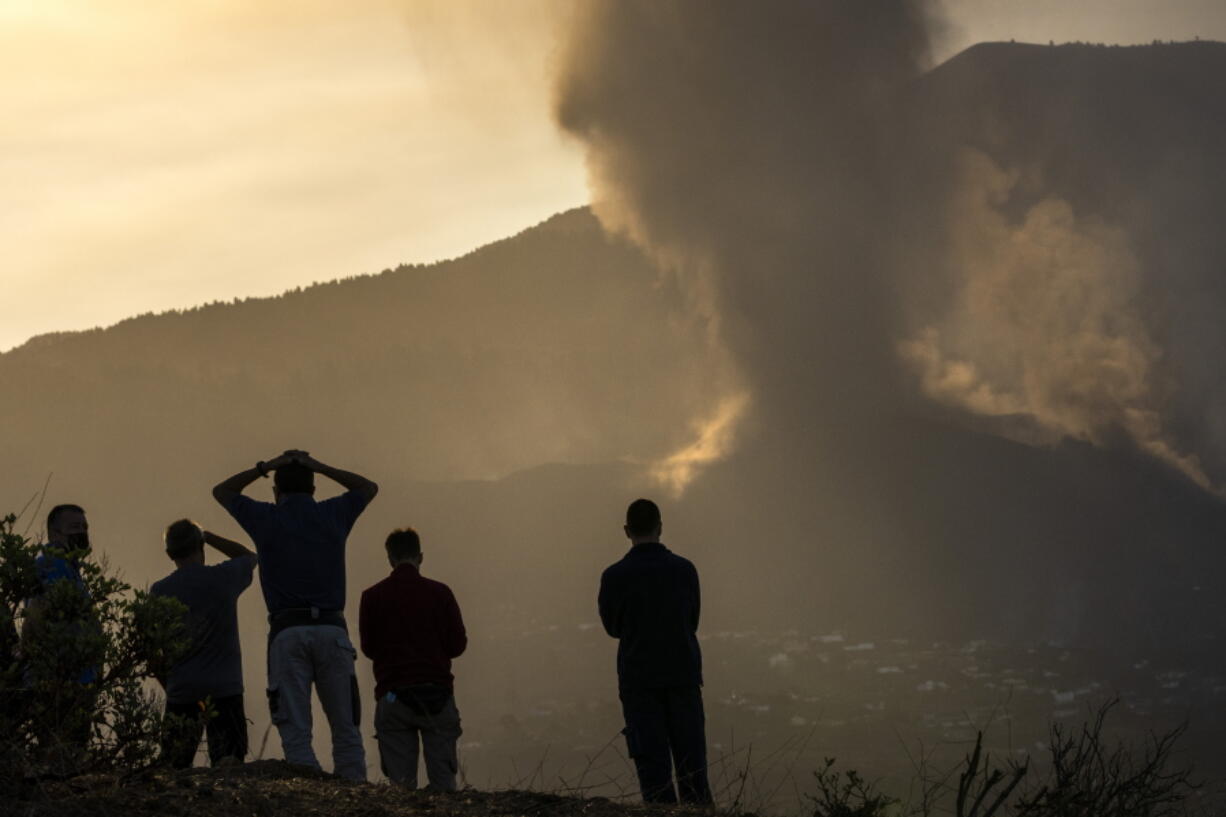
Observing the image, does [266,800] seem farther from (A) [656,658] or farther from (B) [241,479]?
(A) [656,658]

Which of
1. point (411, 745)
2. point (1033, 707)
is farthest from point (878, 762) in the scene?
point (411, 745)

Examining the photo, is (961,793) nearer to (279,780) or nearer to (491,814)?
(491,814)

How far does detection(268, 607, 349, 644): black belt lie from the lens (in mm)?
9164

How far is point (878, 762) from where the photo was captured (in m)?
162

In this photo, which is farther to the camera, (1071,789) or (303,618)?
(303,618)

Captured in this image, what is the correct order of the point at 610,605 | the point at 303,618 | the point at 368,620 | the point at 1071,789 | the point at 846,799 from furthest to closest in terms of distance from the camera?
the point at 368,620 → the point at 610,605 → the point at 303,618 → the point at 846,799 → the point at 1071,789

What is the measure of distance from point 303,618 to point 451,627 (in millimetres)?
1008

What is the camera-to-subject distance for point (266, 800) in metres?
6.73

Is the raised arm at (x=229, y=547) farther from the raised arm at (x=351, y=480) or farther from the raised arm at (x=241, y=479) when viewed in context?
the raised arm at (x=351, y=480)

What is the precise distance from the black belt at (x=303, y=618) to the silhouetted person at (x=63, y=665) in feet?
6.82

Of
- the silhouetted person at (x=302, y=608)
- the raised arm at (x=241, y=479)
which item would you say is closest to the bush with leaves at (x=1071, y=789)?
the silhouetted person at (x=302, y=608)

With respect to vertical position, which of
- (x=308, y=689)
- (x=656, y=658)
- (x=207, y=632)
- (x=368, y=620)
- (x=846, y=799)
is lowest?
(x=846, y=799)

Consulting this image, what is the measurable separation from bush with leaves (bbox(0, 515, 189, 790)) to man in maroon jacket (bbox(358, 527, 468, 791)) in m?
2.60

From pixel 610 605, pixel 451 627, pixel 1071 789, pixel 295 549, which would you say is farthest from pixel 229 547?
pixel 1071 789
